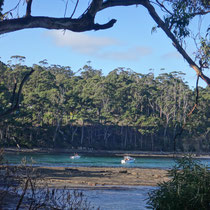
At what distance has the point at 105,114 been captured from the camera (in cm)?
7650

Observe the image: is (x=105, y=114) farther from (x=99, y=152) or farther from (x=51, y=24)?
(x=51, y=24)

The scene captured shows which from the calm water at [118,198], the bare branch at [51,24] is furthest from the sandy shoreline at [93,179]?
the bare branch at [51,24]

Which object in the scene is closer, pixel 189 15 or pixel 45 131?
pixel 189 15

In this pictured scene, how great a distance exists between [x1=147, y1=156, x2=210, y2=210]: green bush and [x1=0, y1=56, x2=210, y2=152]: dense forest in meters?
57.0

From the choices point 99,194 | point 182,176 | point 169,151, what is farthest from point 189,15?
point 169,151

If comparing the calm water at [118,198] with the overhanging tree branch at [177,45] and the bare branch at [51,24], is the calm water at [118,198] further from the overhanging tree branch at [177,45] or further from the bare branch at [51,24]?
the bare branch at [51,24]

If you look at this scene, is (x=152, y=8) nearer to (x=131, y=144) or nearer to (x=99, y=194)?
(x=99, y=194)

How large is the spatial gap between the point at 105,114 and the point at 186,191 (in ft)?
231

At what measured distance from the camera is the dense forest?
223 ft

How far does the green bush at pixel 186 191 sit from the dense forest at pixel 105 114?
187ft

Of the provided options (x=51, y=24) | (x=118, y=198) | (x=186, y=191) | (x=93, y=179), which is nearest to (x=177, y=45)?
(x=51, y=24)

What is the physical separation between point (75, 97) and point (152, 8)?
64205mm

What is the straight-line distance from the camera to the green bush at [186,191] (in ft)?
20.2

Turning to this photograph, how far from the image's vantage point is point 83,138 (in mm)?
77688
